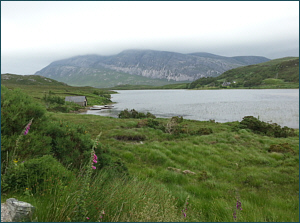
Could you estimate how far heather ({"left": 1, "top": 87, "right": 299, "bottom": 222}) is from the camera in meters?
4.11

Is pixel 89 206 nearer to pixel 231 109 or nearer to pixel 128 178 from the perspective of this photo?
pixel 128 178

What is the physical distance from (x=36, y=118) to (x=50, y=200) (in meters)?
4.37

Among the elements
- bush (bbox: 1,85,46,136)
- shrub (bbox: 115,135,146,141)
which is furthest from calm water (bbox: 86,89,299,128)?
bush (bbox: 1,85,46,136)

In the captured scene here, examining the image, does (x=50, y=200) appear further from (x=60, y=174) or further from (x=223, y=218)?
(x=223, y=218)

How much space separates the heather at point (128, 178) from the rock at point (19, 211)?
5.8 inches

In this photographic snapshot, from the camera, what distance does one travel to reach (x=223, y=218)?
5684 millimetres

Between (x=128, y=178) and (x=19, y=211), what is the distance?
507 centimetres

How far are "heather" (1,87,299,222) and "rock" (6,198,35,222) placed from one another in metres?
0.15

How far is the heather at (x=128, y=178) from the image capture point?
4109 mm

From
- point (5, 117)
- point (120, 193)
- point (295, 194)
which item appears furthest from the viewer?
point (295, 194)

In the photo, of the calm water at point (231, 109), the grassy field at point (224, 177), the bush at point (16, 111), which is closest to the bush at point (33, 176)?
the bush at point (16, 111)

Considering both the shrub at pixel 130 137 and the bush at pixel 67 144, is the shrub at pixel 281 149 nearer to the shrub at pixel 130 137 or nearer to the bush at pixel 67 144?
the shrub at pixel 130 137

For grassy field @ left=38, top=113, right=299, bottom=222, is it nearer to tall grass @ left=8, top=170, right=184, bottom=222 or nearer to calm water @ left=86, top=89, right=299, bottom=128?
tall grass @ left=8, top=170, right=184, bottom=222

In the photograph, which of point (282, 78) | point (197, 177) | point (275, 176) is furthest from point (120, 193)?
point (282, 78)
